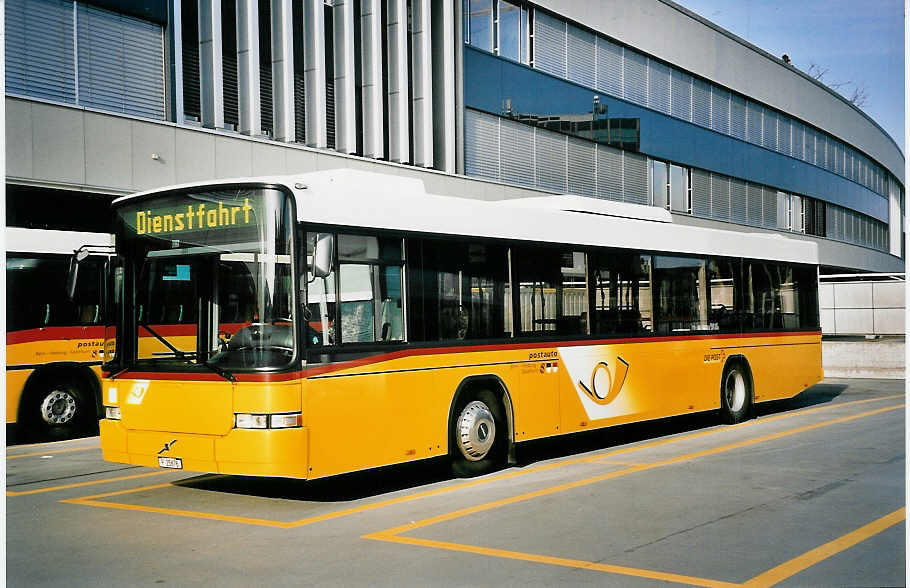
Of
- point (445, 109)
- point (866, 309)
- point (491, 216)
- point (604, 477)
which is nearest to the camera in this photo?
point (604, 477)

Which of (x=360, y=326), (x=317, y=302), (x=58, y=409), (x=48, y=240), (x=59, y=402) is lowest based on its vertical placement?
(x=58, y=409)

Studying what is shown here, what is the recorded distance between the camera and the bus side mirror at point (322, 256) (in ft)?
30.3

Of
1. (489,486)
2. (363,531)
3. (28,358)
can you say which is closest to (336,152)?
(28,358)

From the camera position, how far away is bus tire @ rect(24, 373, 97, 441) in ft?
51.6

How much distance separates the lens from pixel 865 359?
2667 centimetres

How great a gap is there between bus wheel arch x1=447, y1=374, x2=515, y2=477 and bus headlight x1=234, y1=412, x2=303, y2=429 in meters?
2.29

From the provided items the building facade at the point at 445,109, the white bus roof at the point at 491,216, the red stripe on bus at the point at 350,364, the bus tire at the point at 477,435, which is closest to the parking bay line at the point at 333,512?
the bus tire at the point at 477,435

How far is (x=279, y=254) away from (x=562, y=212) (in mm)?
4818

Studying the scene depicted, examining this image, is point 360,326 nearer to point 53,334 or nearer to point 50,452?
point 50,452

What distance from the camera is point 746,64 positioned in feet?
129

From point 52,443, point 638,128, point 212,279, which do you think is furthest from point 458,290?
point 638,128

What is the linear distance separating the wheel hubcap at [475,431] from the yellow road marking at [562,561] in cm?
306

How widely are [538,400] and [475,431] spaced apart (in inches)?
47.2

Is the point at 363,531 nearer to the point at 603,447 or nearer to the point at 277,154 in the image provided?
the point at 603,447
